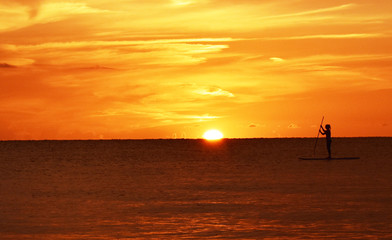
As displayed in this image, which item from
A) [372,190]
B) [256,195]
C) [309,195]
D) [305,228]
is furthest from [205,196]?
[305,228]

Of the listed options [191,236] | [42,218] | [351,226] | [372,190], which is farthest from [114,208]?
[372,190]

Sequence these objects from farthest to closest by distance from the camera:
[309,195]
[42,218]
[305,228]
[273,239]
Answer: [309,195] → [42,218] → [305,228] → [273,239]

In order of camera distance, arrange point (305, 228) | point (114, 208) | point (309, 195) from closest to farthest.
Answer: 1. point (305, 228)
2. point (114, 208)
3. point (309, 195)

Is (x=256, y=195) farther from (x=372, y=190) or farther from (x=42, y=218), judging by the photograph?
(x=42, y=218)

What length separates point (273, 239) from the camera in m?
23.0

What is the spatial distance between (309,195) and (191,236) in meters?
14.9

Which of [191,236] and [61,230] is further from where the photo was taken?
[61,230]

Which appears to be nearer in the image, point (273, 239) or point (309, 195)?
point (273, 239)

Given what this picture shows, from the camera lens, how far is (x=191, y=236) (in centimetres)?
2367

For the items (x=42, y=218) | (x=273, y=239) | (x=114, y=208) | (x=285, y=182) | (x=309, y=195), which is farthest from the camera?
(x=285, y=182)

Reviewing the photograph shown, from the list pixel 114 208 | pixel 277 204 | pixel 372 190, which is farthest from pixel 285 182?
pixel 114 208

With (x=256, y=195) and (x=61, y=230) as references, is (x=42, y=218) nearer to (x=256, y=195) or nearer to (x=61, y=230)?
(x=61, y=230)

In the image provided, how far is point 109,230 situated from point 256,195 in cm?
1450

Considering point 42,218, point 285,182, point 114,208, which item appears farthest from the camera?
point 285,182
